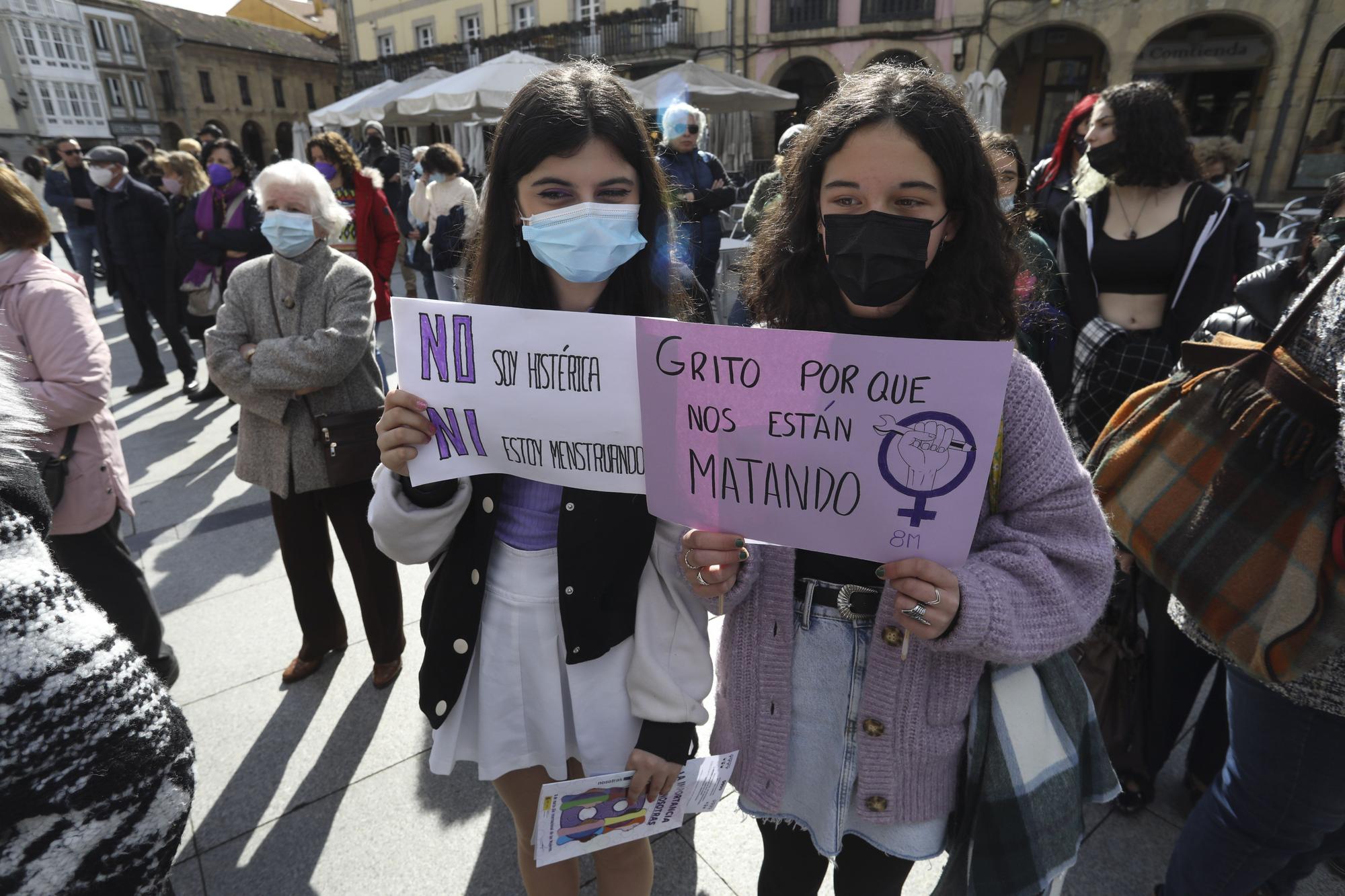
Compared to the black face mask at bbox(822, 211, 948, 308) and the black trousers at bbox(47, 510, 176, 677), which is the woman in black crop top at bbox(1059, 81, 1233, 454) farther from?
the black trousers at bbox(47, 510, 176, 677)

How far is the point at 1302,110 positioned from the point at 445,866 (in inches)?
747

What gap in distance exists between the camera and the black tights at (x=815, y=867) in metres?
1.37

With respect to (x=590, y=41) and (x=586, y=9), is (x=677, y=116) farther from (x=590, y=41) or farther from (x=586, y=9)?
(x=586, y=9)

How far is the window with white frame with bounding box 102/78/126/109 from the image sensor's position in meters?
37.0

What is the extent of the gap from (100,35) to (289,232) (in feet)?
160

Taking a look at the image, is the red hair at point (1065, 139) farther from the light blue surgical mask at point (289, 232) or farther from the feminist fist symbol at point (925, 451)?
the light blue surgical mask at point (289, 232)

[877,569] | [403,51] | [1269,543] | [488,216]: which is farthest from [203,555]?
[403,51]

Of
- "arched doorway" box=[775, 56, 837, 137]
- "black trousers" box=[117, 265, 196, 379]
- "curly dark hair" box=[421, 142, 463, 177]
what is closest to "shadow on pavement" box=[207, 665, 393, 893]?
"black trousers" box=[117, 265, 196, 379]

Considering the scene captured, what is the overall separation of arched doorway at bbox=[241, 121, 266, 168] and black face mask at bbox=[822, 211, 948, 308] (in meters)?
47.0

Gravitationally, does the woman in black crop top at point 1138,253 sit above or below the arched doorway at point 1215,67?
below

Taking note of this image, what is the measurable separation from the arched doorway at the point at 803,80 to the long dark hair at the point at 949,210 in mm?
19503

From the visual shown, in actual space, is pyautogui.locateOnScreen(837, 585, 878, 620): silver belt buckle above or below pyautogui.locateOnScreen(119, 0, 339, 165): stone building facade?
below

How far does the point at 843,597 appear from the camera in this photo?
1244mm

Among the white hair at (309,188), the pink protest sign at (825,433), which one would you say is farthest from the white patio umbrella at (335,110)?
the pink protest sign at (825,433)
